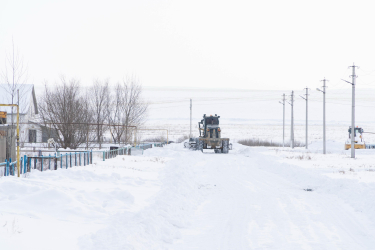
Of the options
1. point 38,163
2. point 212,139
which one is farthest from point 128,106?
point 38,163

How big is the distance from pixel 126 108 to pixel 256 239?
39023mm

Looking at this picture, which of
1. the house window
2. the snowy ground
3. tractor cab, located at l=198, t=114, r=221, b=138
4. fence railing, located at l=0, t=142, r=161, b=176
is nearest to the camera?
the snowy ground

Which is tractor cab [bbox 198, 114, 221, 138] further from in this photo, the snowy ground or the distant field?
the distant field

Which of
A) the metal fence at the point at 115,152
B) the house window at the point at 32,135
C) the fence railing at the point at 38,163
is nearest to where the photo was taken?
the fence railing at the point at 38,163

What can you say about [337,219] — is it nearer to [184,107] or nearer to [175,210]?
[175,210]

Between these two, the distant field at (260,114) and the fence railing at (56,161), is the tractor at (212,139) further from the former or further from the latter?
the distant field at (260,114)

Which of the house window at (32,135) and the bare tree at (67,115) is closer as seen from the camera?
the bare tree at (67,115)

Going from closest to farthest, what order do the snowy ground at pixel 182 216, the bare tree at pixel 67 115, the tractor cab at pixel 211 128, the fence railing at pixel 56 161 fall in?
the snowy ground at pixel 182 216, the fence railing at pixel 56 161, the bare tree at pixel 67 115, the tractor cab at pixel 211 128

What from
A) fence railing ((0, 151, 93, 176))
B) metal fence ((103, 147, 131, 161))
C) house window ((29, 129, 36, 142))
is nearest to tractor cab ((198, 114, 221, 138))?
metal fence ((103, 147, 131, 161))

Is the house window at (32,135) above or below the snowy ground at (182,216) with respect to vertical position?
above

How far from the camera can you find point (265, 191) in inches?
536

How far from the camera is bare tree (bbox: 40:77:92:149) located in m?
31.1

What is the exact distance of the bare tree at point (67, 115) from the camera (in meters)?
31.1

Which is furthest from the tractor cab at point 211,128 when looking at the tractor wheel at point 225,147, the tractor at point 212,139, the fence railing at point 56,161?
the fence railing at point 56,161
